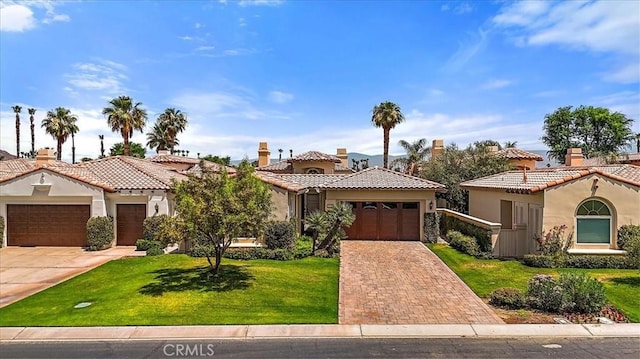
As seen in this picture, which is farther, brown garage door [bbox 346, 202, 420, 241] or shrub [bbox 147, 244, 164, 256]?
brown garage door [bbox 346, 202, 420, 241]

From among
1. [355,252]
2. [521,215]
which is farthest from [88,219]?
[521,215]

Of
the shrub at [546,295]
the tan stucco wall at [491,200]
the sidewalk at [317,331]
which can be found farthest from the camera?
the tan stucco wall at [491,200]

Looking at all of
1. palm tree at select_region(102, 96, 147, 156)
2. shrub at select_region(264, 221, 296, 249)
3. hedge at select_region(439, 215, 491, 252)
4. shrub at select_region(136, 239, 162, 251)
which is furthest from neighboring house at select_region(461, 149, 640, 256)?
palm tree at select_region(102, 96, 147, 156)

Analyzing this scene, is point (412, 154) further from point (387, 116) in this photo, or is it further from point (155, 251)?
point (155, 251)

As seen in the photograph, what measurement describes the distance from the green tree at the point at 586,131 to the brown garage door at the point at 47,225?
62.7 metres

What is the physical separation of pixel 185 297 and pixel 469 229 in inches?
645

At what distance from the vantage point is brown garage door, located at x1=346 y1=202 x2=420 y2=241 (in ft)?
86.4

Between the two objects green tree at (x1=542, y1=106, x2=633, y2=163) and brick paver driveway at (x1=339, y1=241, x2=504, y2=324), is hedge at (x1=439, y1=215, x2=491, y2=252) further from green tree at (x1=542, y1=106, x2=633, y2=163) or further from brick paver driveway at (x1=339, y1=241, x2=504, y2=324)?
green tree at (x1=542, y1=106, x2=633, y2=163)

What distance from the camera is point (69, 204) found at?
24406 mm

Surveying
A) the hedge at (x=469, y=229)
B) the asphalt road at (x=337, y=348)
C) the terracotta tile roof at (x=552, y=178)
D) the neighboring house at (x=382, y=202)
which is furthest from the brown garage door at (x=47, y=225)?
the terracotta tile roof at (x=552, y=178)

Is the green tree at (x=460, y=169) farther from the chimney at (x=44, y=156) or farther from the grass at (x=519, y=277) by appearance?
the chimney at (x=44, y=156)

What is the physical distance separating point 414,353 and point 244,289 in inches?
277

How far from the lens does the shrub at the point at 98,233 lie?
23.1 meters

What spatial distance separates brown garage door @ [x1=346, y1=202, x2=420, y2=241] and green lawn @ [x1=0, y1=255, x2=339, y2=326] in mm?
7457
